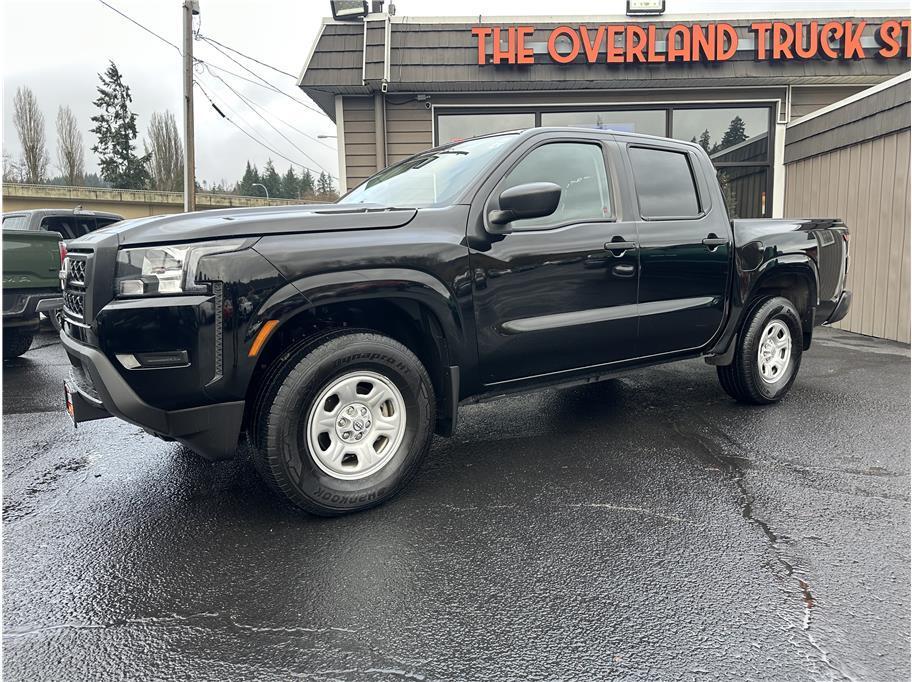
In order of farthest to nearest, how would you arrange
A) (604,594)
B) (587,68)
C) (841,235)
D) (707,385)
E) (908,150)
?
(587,68) < (908,150) < (707,385) < (841,235) < (604,594)

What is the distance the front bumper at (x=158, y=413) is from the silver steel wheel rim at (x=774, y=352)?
3.80 m

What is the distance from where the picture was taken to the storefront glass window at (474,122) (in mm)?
10594

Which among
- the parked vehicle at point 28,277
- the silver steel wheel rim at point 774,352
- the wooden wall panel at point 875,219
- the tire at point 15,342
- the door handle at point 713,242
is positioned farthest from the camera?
the wooden wall panel at point 875,219

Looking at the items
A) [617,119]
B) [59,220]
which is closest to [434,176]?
[59,220]

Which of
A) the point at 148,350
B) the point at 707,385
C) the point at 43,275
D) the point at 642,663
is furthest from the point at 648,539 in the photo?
the point at 43,275

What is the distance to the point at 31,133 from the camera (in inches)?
1960

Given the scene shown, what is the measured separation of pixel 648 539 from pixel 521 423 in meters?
1.82

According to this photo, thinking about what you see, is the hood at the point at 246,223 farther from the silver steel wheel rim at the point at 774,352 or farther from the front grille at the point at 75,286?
the silver steel wheel rim at the point at 774,352

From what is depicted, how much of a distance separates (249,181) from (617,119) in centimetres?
7728

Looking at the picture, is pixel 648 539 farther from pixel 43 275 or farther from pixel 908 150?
pixel 908 150

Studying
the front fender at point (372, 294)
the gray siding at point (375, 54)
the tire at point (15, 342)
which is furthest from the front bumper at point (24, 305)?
the gray siding at point (375, 54)

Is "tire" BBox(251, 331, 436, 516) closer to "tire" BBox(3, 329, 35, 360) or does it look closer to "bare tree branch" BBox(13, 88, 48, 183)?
"tire" BBox(3, 329, 35, 360)

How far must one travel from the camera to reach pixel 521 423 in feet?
14.7

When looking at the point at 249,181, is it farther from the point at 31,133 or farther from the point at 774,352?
the point at 774,352
